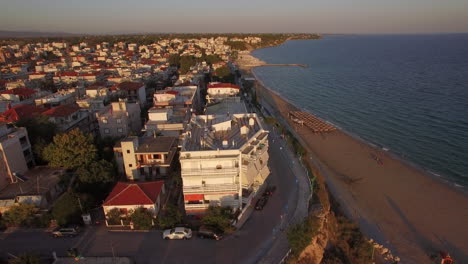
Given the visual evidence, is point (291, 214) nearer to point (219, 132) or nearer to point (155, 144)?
point (219, 132)

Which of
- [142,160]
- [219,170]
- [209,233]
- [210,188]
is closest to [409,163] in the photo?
[219,170]

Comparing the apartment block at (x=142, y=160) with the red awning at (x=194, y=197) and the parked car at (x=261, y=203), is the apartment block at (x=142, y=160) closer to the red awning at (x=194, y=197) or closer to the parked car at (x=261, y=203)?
the red awning at (x=194, y=197)

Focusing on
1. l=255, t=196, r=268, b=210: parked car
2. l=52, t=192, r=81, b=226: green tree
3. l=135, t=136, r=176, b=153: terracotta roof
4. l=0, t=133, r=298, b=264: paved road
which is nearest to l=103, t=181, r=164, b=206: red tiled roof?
l=0, t=133, r=298, b=264: paved road

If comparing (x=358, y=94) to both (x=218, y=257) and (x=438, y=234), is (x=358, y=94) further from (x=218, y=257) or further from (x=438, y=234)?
(x=218, y=257)

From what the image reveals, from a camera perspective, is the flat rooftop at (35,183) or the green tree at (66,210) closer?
the green tree at (66,210)

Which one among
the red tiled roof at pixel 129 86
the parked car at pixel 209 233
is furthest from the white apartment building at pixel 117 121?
the parked car at pixel 209 233

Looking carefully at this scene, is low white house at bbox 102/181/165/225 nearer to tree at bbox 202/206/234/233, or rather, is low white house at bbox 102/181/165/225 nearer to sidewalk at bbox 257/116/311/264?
tree at bbox 202/206/234/233

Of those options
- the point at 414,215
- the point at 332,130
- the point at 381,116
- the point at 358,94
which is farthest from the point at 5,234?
the point at 358,94
